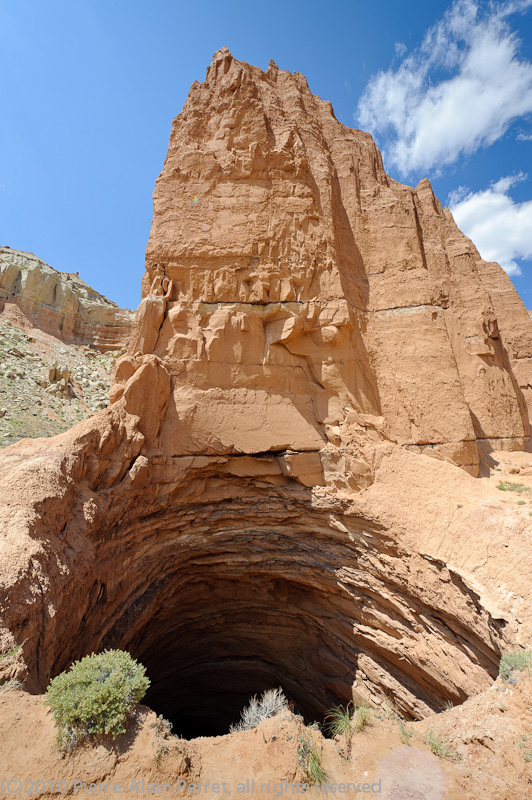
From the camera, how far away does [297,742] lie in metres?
4.55

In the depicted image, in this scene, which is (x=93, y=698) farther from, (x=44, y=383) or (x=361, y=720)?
(x=44, y=383)

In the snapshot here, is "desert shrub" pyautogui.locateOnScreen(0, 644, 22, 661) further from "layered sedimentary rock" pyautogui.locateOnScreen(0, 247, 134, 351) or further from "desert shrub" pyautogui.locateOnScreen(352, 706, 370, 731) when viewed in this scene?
"layered sedimentary rock" pyautogui.locateOnScreen(0, 247, 134, 351)

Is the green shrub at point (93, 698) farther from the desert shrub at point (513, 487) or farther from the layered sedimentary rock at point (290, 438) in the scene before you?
the desert shrub at point (513, 487)

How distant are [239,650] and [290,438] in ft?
27.7

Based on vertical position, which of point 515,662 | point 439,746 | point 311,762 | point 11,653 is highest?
point 11,653

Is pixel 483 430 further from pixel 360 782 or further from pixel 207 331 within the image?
pixel 360 782

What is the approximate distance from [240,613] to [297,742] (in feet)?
27.6

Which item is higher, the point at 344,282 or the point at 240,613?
the point at 344,282

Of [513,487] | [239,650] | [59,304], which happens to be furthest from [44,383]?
[513,487]

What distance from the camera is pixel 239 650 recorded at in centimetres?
1288

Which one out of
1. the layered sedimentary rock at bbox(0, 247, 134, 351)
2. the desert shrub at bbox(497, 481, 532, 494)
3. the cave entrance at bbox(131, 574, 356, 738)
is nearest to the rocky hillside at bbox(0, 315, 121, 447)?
the layered sedimentary rock at bbox(0, 247, 134, 351)

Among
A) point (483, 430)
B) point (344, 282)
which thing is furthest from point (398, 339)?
point (483, 430)

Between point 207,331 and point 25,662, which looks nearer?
point 25,662

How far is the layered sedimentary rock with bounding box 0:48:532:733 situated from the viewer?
788cm
